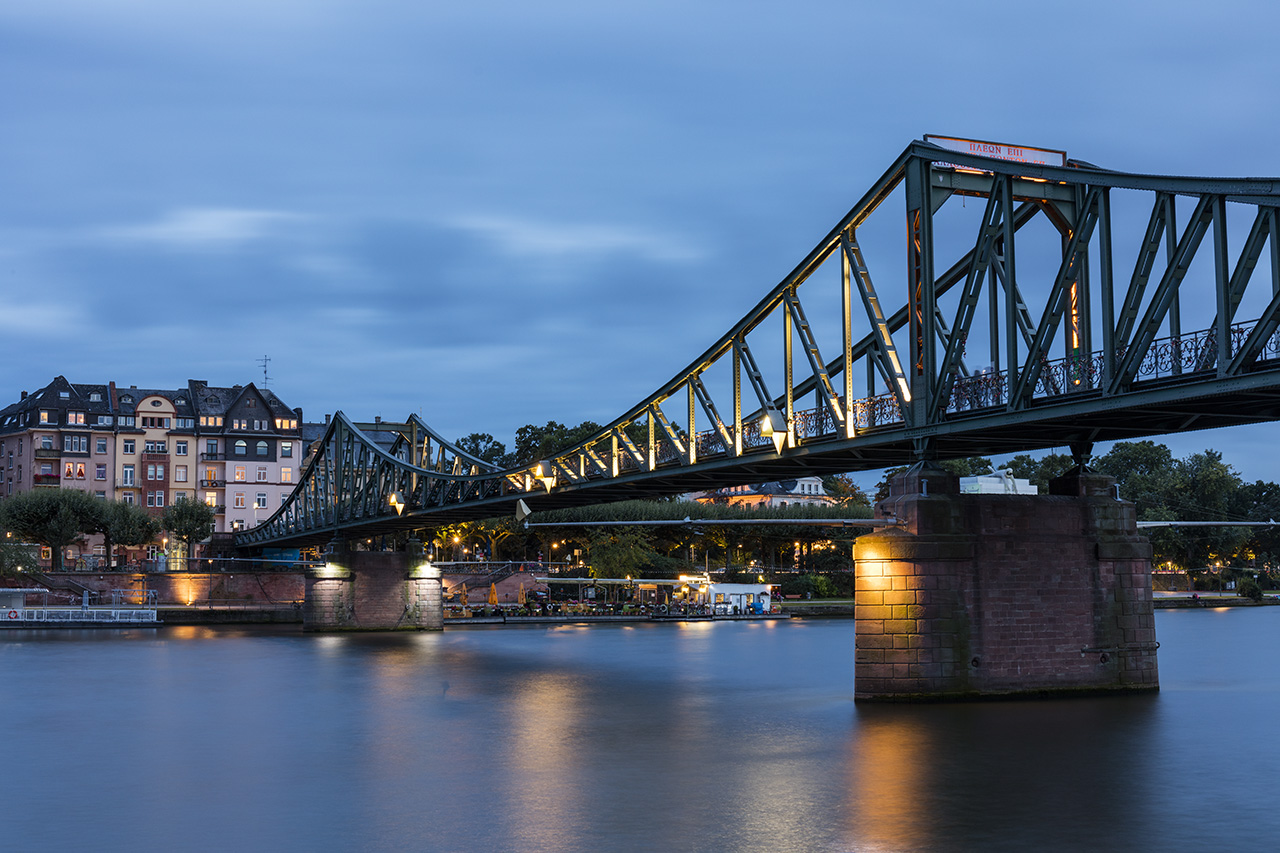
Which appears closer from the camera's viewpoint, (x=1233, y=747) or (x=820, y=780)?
(x=820, y=780)

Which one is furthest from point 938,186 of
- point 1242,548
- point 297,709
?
point 1242,548

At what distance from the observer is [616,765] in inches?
1300

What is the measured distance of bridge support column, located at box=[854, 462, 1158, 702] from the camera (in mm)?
38500

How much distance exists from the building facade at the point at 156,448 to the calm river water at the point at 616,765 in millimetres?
82351

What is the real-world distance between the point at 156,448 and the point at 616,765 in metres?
120

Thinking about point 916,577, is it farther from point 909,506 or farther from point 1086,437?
point 1086,437

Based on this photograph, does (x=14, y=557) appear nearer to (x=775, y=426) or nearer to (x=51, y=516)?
(x=51, y=516)

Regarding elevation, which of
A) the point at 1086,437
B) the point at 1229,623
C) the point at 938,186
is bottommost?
the point at 1229,623

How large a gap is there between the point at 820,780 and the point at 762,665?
38698 mm

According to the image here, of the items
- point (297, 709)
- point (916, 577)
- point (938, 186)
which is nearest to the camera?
point (916, 577)

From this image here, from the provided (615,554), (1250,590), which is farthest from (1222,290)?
(1250,590)

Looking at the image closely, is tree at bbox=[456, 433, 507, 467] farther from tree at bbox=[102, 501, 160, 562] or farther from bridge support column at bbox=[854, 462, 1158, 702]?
bridge support column at bbox=[854, 462, 1158, 702]

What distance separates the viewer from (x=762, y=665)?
68500 mm

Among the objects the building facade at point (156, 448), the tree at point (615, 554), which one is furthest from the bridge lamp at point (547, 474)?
the building facade at point (156, 448)
